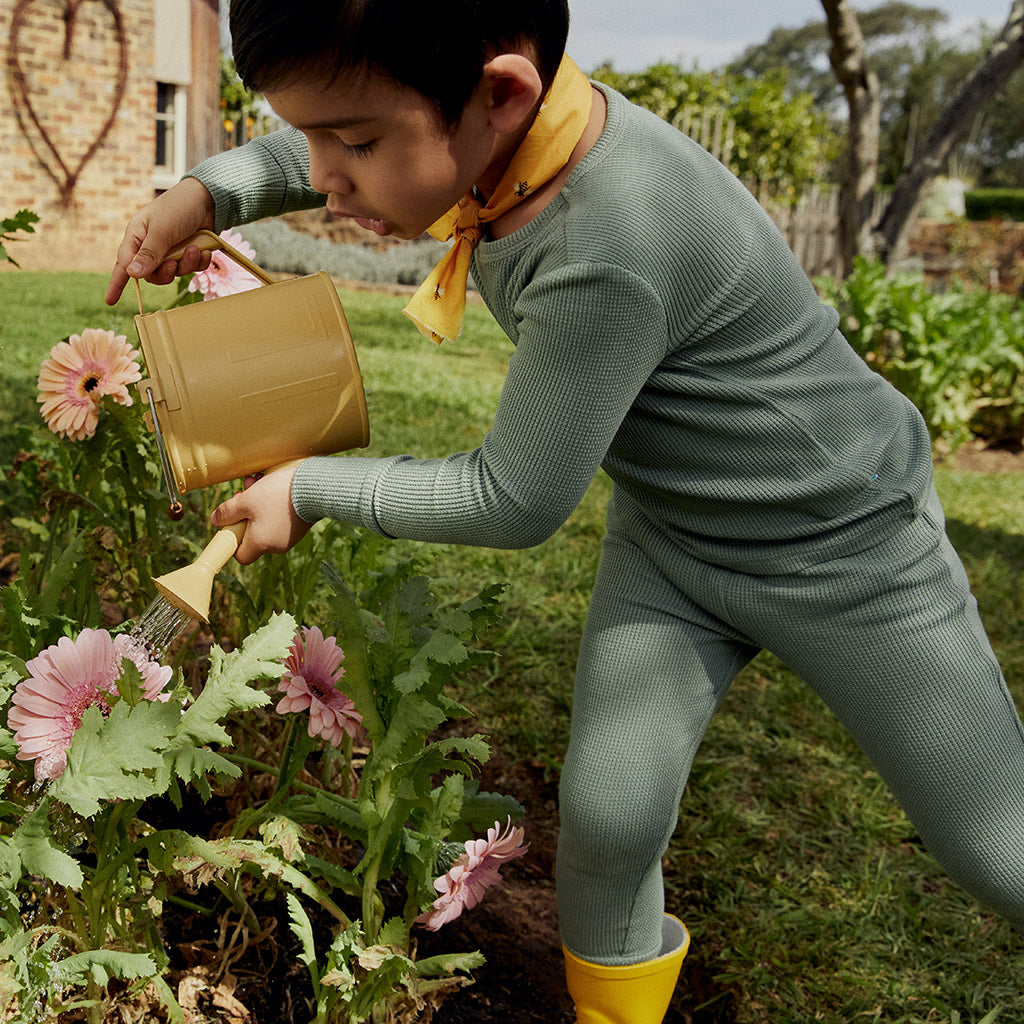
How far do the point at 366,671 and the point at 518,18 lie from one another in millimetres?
698

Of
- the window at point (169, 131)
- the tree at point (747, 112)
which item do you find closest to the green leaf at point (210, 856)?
the window at point (169, 131)

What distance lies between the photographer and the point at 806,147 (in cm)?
1825

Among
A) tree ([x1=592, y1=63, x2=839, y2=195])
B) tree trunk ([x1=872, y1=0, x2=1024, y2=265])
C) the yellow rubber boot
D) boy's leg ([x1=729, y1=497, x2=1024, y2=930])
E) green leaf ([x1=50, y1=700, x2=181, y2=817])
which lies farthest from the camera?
tree ([x1=592, y1=63, x2=839, y2=195])

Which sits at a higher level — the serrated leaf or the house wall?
the serrated leaf

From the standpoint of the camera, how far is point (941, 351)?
16.8 ft

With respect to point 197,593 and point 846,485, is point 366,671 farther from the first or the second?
point 846,485

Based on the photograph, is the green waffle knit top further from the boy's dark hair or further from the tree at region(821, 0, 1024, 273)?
the tree at region(821, 0, 1024, 273)

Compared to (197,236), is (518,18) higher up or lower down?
higher up

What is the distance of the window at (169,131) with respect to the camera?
32.5 ft

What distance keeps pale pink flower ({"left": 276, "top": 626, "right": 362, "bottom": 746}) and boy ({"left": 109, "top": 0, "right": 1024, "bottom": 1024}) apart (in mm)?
187

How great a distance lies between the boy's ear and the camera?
1.00 meters

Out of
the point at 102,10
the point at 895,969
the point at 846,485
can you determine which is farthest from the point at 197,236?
the point at 102,10

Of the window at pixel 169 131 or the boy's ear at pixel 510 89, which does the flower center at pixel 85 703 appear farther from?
the window at pixel 169 131

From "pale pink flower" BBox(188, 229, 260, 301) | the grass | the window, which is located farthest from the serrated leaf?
the window
